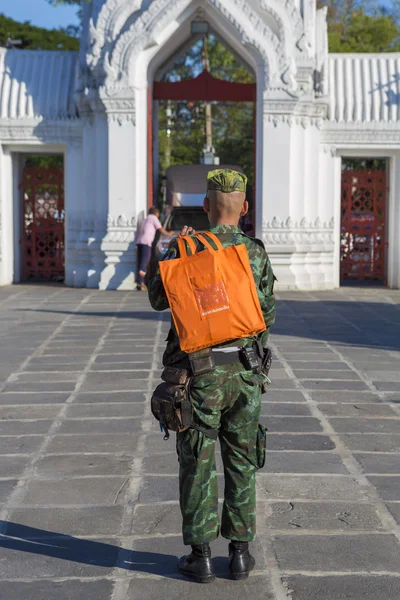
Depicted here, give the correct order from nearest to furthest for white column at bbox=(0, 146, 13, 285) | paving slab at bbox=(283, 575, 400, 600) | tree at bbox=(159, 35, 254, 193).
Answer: paving slab at bbox=(283, 575, 400, 600) < white column at bbox=(0, 146, 13, 285) < tree at bbox=(159, 35, 254, 193)

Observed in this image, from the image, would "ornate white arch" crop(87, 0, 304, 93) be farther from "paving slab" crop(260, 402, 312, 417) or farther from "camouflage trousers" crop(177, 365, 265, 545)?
"camouflage trousers" crop(177, 365, 265, 545)

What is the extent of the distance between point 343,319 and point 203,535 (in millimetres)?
9483

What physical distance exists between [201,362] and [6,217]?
15159mm

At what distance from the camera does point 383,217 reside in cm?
1902

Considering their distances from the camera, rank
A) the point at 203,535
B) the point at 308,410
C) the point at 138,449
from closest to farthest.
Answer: the point at 203,535
the point at 138,449
the point at 308,410

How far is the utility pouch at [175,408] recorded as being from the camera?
379cm

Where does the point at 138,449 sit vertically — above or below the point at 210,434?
below

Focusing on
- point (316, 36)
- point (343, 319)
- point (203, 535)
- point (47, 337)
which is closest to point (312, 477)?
point (203, 535)

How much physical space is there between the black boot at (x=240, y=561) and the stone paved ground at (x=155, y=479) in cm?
5

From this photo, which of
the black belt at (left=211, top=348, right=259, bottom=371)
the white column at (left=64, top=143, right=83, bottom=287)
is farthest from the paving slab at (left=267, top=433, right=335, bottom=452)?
the white column at (left=64, top=143, right=83, bottom=287)

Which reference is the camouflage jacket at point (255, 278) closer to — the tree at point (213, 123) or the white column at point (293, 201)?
the white column at point (293, 201)

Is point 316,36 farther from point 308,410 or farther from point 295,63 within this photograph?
point 308,410

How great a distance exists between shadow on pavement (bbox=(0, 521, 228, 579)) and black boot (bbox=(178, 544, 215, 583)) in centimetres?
10

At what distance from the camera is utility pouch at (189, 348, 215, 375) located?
3820mm
